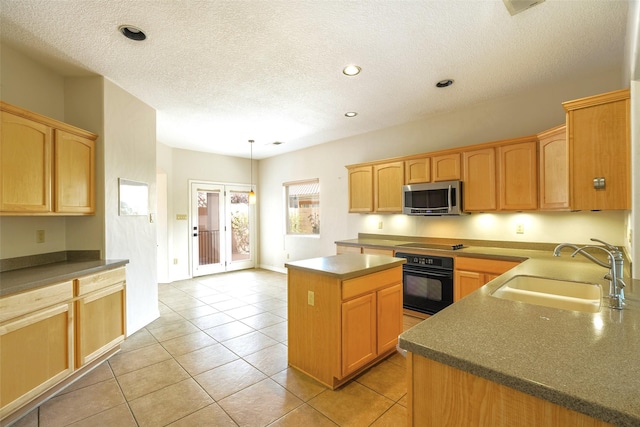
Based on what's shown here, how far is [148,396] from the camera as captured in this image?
86.7 inches

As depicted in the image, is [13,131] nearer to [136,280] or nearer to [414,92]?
Answer: [136,280]

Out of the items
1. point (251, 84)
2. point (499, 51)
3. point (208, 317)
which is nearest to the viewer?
point (499, 51)

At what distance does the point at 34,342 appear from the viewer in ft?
6.58

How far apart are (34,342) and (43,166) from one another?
1.40 m

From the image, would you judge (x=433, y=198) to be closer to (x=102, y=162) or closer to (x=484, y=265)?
(x=484, y=265)

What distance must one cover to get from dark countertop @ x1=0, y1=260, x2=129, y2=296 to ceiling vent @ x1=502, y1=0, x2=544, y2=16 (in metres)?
3.68

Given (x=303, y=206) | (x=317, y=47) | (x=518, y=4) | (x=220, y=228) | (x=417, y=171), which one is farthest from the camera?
(x=220, y=228)

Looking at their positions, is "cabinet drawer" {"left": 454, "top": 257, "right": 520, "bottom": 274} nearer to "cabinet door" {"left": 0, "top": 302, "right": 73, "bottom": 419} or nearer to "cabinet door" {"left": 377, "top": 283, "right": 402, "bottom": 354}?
"cabinet door" {"left": 377, "top": 283, "right": 402, "bottom": 354}

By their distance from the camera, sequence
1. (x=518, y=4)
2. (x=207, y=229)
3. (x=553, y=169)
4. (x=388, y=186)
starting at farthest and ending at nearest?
(x=207, y=229) < (x=388, y=186) < (x=553, y=169) < (x=518, y=4)

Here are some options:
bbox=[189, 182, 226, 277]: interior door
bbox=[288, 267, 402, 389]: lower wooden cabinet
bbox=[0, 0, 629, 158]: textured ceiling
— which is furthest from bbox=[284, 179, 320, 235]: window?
bbox=[288, 267, 402, 389]: lower wooden cabinet

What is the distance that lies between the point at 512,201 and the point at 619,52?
1.53 metres

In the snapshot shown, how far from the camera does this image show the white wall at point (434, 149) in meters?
3.05

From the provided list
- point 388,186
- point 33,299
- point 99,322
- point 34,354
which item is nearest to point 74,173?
point 33,299

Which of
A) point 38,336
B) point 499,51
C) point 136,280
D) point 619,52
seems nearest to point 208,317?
point 136,280
